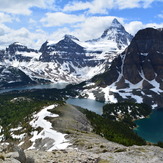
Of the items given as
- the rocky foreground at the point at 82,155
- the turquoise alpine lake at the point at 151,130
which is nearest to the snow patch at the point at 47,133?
the rocky foreground at the point at 82,155

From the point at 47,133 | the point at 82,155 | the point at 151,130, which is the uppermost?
the point at 82,155

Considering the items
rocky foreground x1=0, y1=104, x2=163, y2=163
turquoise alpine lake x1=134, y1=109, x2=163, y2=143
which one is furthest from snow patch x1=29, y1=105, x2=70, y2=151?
turquoise alpine lake x1=134, y1=109, x2=163, y2=143

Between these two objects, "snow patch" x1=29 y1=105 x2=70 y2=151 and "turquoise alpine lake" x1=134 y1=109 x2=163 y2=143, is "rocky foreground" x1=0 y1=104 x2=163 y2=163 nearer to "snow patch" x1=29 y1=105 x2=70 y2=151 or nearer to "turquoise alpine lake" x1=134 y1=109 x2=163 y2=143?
"snow patch" x1=29 y1=105 x2=70 y2=151

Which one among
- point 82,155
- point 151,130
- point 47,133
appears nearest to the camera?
point 82,155

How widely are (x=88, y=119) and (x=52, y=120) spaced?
3254cm

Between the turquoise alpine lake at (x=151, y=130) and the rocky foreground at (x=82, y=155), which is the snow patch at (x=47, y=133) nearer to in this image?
the rocky foreground at (x=82, y=155)

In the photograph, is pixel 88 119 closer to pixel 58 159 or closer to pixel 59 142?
pixel 59 142

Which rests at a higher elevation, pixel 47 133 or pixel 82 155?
pixel 82 155

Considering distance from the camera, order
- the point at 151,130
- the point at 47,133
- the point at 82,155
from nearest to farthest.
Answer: the point at 82,155, the point at 47,133, the point at 151,130

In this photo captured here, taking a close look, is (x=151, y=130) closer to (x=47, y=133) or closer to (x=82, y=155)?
(x=47, y=133)

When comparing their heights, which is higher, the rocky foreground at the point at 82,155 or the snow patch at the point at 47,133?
the rocky foreground at the point at 82,155

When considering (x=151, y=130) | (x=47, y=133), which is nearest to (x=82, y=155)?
(x=47, y=133)

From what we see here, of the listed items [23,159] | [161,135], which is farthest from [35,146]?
[161,135]

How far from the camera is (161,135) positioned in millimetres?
159375
